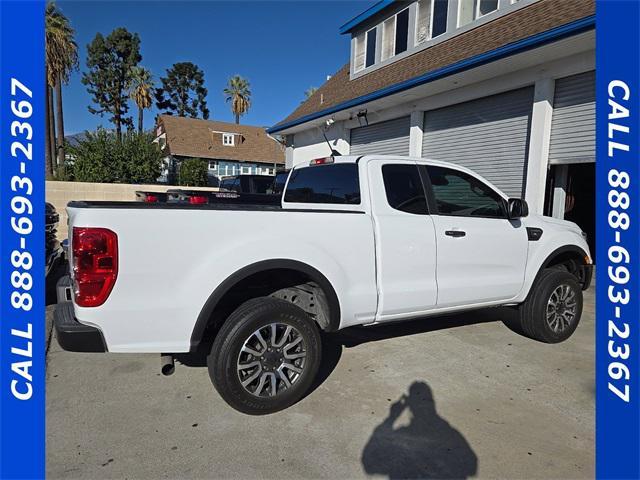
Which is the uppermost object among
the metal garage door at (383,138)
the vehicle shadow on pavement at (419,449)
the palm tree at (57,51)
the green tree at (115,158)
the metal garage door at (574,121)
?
the palm tree at (57,51)

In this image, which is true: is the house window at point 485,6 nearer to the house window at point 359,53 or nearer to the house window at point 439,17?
the house window at point 439,17

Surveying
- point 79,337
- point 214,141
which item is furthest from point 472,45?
point 214,141

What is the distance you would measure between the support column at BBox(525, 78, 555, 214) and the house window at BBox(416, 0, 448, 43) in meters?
4.19

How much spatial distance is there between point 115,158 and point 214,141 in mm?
15825

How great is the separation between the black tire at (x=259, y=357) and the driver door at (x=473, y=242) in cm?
141

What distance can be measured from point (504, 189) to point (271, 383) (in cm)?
727

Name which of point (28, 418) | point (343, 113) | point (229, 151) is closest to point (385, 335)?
point (28, 418)

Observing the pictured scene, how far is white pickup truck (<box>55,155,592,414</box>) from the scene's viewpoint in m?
2.55

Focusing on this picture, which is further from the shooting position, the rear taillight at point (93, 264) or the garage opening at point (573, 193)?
the garage opening at point (573, 193)

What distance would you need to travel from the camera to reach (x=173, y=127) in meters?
34.8

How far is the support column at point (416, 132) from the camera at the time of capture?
33.6 feet

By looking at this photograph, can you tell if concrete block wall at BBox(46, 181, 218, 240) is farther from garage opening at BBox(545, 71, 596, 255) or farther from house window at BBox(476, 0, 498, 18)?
garage opening at BBox(545, 71, 596, 255)

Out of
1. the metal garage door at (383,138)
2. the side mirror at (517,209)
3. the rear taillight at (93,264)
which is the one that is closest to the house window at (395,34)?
the metal garage door at (383,138)

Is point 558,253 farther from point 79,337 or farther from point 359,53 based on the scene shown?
point 359,53
